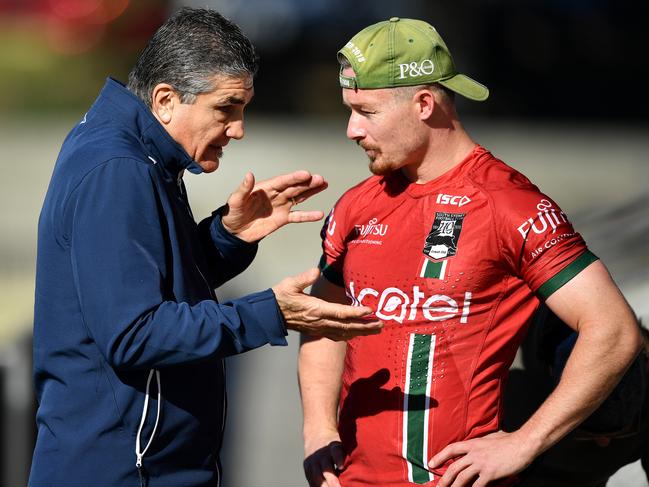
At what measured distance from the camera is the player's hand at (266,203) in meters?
3.16

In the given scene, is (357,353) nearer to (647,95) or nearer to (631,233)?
(631,233)

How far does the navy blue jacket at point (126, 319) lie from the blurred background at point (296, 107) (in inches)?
78.3

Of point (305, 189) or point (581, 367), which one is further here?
point (305, 189)

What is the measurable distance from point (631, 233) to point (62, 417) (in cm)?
198

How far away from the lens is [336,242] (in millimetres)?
3064

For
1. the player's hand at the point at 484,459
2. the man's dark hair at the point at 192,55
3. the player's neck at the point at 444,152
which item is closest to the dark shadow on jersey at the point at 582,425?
the player's hand at the point at 484,459

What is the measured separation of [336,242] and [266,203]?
11.7 inches

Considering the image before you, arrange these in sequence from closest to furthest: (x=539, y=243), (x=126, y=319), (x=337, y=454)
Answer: (x=126, y=319)
(x=539, y=243)
(x=337, y=454)

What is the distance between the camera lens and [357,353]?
115 inches

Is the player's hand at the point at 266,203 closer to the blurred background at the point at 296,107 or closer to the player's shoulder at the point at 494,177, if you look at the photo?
the player's shoulder at the point at 494,177

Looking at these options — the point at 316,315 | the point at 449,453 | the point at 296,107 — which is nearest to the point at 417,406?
the point at 449,453

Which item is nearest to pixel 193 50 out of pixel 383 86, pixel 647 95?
pixel 383 86

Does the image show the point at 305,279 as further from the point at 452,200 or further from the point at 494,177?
the point at 494,177

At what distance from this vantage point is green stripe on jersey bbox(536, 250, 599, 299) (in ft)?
8.50
